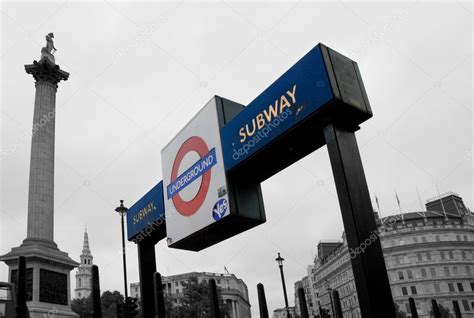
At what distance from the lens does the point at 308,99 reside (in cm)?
882

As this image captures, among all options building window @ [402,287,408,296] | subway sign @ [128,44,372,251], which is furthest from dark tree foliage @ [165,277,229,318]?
subway sign @ [128,44,372,251]

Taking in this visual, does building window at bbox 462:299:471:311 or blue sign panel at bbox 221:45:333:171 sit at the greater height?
blue sign panel at bbox 221:45:333:171

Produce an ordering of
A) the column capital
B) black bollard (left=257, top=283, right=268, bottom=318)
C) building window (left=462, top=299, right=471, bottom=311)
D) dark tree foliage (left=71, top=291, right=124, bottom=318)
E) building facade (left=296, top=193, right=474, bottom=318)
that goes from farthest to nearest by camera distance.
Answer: dark tree foliage (left=71, top=291, right=124, bottom=318) → building facade (left=296, top=193, right=474, bottom=318) → building window (left=462, top=299, right=471, bottom=311) → the column capital → black bollard (left=257, top=283, right=268, bottom=318)

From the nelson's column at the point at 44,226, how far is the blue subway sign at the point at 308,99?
23574 mm

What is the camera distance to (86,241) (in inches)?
6772

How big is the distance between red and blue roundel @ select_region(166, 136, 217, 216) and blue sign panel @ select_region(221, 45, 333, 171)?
3.03 ft

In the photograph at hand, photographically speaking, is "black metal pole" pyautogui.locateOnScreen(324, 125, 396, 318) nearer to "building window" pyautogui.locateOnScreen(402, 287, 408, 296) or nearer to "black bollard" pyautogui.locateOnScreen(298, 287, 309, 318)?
"black bollard" pyautogui.locateOnScreen(298, 287, 309, 318)

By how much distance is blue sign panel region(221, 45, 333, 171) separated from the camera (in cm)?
872

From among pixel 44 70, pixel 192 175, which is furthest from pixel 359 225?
pixel 44 70

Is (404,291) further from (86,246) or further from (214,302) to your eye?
(86,246)

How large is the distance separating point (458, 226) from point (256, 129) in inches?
3563

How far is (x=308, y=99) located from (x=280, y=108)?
2.76 feet

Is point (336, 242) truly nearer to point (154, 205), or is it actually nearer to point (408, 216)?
point (408, 216)

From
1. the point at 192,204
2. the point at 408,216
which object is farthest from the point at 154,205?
the point at 408,216
